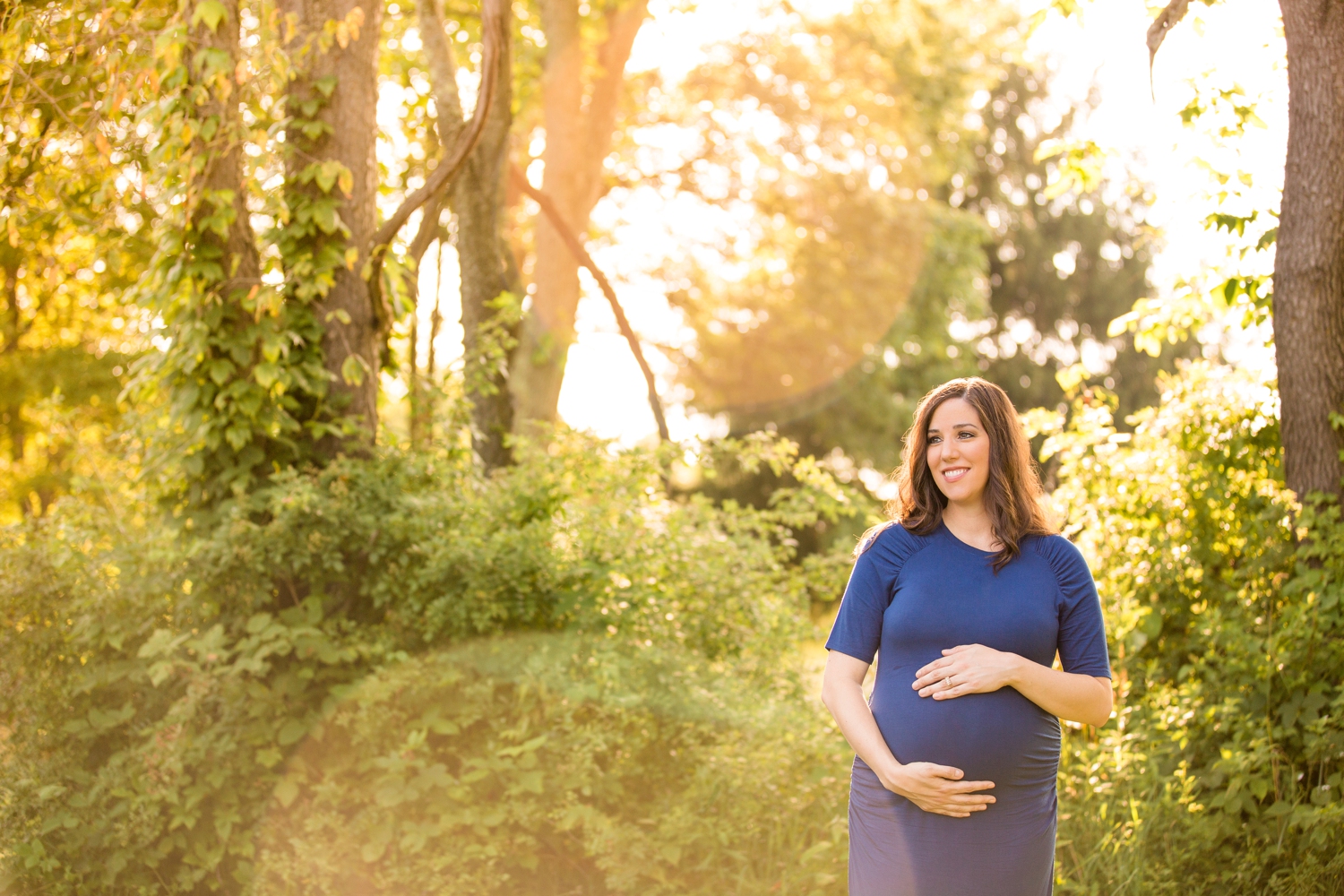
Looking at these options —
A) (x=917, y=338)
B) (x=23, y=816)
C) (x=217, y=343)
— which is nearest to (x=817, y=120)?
(x=917, y=338)

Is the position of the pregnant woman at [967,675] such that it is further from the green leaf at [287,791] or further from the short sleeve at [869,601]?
the green leaf at [287,791]

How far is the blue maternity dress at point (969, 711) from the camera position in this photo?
2678mm

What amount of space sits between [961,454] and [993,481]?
0.12 meters

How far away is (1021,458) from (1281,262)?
3.09 metres

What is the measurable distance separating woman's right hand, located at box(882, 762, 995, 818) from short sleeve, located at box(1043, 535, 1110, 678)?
1.33ft

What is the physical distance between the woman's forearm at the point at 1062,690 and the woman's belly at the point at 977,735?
6cm

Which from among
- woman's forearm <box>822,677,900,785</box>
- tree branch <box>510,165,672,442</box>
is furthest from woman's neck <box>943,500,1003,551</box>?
tree branch <box>510,165,672,442</box>

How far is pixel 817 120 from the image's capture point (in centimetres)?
1909

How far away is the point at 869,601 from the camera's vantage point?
9.29 feet

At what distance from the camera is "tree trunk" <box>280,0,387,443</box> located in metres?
5.68

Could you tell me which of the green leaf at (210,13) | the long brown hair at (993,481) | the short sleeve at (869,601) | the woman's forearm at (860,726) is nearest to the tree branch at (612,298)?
the green leaf at (210,13)

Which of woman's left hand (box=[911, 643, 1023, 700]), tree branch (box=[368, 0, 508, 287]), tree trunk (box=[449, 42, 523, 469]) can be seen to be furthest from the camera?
tree trunk (box=[449, 42, 523, 469])

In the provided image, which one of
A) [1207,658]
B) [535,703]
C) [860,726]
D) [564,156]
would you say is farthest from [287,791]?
[564,156]

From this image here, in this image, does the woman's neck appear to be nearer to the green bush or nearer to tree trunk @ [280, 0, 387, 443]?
the green bush
